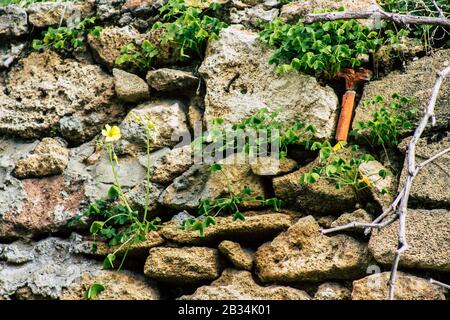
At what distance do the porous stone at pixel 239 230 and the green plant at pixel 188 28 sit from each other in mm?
825

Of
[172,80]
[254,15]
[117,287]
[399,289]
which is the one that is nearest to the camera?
[399,289]

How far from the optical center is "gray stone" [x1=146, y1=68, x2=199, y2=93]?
2873 millimetres

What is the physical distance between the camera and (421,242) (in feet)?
7.27

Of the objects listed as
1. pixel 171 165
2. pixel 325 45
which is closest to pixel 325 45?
pixel 325 45

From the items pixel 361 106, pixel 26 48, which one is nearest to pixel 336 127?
pixel 361 106

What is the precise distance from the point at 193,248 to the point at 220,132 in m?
0.49

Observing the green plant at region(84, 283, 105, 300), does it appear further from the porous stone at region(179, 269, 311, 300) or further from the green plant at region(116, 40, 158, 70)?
the green plant at region(116, 40, 158, 70)

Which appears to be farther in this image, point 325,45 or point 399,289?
point 325,45

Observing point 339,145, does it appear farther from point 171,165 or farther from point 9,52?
point 9,52

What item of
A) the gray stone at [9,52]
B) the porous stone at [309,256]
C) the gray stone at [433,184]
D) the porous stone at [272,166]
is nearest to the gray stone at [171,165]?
the porous stone at [272,166]

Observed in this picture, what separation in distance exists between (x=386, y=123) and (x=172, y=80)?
967mm

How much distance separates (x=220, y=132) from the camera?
267 cm

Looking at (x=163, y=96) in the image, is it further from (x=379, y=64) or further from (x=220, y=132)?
(x=379, y=64)

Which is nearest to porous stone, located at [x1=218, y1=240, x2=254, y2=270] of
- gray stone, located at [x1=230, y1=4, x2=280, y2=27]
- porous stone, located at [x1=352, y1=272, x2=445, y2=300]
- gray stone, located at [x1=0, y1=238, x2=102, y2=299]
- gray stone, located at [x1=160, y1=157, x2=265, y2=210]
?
gray stone, located at [x1=160, y1=157, x2=265, y2=210]
